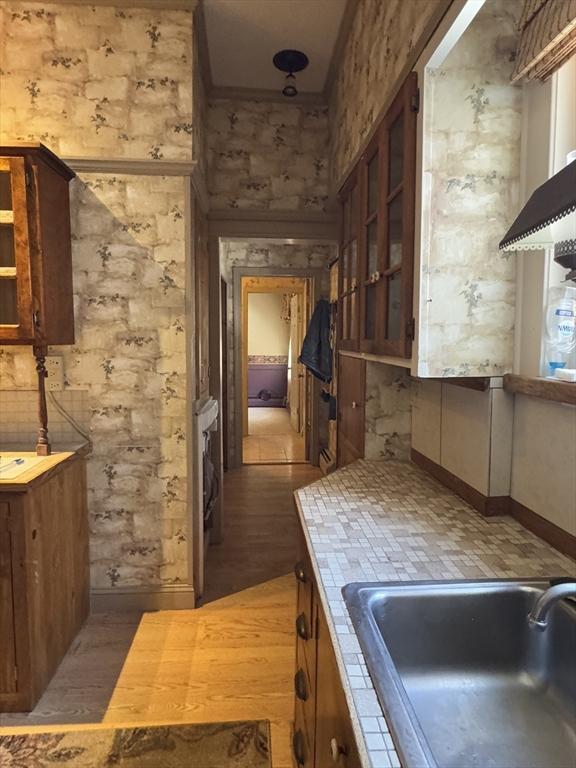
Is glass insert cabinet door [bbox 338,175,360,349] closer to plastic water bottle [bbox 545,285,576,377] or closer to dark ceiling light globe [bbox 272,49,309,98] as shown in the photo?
dark ceiling light globe [bbox 272,49,309,98]

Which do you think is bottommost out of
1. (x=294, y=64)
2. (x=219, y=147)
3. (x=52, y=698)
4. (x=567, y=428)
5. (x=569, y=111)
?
(x=52, y=698)

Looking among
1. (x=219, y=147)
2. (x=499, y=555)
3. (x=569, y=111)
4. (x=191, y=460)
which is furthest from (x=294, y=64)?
(x=499, y=555)

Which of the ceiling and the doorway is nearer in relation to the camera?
the ceiling

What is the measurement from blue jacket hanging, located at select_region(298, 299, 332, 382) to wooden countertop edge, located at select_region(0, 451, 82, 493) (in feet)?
7.05

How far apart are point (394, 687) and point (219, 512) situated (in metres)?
2.75

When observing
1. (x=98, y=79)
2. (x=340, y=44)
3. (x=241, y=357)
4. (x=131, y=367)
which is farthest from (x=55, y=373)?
(x=241, y=357)

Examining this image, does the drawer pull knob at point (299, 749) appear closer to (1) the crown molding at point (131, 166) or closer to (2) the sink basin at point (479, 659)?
(2) the sink basin at point (479, 659)

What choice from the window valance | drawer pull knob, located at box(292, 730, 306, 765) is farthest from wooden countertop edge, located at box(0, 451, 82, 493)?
the window valance

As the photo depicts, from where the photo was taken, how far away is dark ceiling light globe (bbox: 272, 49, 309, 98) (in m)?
2.73

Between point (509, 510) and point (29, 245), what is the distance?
206 cm

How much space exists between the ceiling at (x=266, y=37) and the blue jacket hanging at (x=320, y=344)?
1.58m

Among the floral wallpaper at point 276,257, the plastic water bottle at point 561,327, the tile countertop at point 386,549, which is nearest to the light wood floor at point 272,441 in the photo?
the floral wallpaper at point 276,257

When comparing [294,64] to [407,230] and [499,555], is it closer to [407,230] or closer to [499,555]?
[407,230]

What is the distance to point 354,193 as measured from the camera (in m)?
2.31
